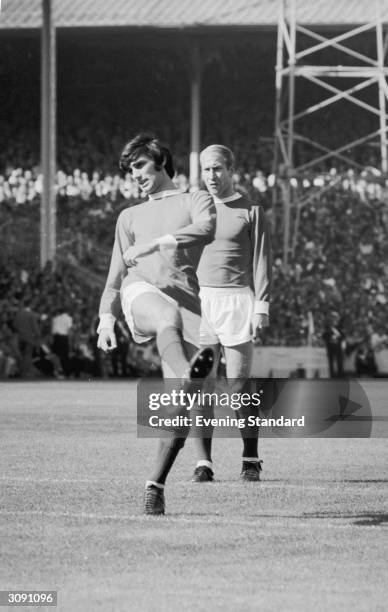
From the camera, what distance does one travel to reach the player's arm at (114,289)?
7791 mm

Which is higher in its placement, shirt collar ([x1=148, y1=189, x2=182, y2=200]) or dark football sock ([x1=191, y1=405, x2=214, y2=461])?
shirt collar ([x1=148, y1=189, x2=182, y2=200])

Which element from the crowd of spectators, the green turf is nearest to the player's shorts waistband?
the green turf

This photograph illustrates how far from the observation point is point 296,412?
13359mm

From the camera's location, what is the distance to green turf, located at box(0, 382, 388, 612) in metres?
5.52

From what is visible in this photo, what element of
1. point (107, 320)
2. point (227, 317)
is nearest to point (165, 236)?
point (107, 320)

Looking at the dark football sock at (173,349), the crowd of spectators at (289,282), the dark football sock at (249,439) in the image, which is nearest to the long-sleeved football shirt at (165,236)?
the dark football sock at (173,349)

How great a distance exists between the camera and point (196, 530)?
7.15 metres

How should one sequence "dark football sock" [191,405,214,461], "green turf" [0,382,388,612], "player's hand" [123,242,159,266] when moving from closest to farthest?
"green turf" [0,382,388,612]
"player's hand" [123,242,159,266]
"dark football sock" [191,405,214,461]

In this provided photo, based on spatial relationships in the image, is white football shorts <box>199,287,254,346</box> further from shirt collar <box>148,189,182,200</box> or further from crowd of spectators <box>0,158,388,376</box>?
crowd of spectators <box>0,158,388,376</box>

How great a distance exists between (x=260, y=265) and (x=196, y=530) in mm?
2748

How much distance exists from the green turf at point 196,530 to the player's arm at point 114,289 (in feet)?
2.97

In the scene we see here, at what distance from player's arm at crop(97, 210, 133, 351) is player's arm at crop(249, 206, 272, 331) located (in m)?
1.80

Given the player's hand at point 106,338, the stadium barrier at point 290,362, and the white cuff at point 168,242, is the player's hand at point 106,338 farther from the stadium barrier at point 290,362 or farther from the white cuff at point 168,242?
the stadium barrier at point 290,362

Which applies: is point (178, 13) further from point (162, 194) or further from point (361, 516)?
point (361, 516)
